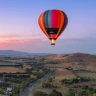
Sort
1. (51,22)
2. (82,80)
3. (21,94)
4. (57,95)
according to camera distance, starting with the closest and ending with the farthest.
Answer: (51,22) < (57,95) < (21,94) < (82,80)

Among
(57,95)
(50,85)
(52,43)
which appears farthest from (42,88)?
(52,43)

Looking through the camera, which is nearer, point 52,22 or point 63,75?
point 52,22

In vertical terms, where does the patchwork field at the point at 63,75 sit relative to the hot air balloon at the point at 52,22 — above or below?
below

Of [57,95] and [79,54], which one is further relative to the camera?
[79,54]

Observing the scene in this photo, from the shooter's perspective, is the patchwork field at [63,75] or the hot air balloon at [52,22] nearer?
the hot air balloon at [52,22]

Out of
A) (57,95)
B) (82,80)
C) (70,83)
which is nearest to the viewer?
(57,95)

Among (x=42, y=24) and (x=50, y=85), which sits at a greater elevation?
(x=42, y=24)

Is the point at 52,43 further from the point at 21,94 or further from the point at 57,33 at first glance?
the point at 21,94

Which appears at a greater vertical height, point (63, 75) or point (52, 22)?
point (52, 22)
